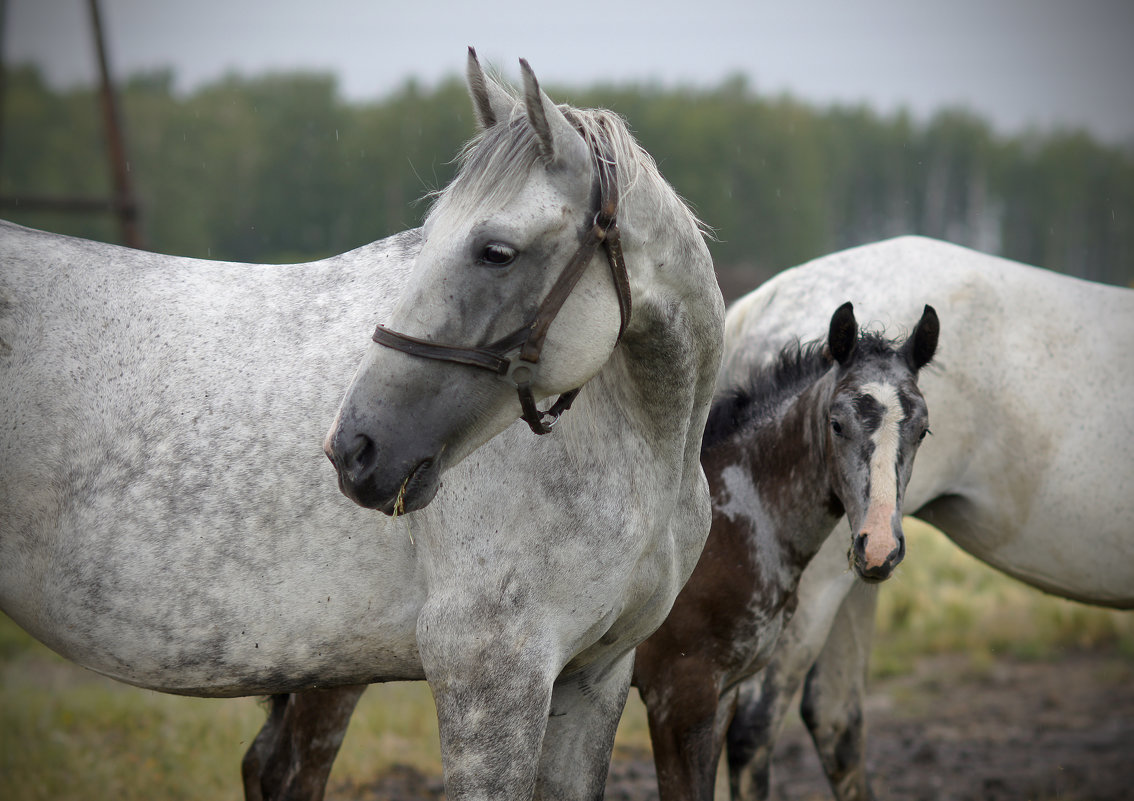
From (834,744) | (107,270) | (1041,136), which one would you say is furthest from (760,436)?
(1041,136)

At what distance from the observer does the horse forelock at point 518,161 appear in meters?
2.09

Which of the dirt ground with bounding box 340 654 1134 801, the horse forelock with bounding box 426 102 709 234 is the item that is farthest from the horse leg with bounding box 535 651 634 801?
the dirt ground with bounding box 340 654 1134 801

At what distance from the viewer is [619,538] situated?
2414 mm

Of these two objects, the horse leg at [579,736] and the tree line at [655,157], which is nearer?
the horse leg at [579,736]

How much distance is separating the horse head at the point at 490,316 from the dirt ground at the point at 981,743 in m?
3.54

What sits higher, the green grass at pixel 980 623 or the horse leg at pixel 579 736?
the horse leg at pixel 579 736

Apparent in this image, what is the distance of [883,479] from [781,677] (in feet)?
4.42

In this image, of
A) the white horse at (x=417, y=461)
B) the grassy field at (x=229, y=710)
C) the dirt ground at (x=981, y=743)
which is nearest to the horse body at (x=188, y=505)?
the white horse at (x=417, y=461)

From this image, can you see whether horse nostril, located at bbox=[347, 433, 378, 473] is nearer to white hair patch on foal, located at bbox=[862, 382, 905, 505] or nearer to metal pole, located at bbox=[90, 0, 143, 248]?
white hair patch on foal, located at bbox=[862, 382, 905, 505]

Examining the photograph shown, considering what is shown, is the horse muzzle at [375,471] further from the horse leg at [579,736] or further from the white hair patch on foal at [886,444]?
the white hair patch on foal at [886,444]

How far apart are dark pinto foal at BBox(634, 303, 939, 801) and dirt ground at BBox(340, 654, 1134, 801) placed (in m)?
1.73

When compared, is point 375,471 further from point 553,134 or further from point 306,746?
point 306,746

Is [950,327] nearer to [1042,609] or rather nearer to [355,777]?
[355,777]

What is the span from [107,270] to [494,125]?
4.26 feet
